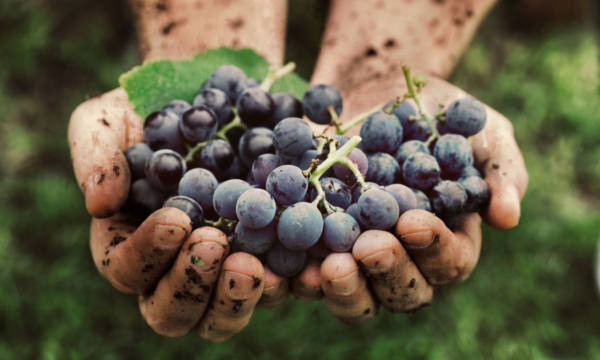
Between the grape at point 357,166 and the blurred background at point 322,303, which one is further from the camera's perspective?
the blurred background at point 322,303

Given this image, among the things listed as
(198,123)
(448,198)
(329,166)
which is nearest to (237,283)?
(329,166)

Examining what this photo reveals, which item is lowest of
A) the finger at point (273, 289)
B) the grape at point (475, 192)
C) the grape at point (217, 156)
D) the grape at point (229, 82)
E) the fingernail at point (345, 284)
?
the finger at point (273, 289)

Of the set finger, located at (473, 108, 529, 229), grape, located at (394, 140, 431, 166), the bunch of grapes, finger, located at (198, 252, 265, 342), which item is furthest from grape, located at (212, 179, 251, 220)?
finger, located at (473, 108, 529, 229)

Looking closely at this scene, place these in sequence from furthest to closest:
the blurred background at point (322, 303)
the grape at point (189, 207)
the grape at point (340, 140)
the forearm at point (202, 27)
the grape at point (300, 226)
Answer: the blurred background at point (322, 303), the forearm at point (202, 27), the grape at point (340, 140), the grape at point (189, 207), the grape at point (300, 226)

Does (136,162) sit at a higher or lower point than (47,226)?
higher

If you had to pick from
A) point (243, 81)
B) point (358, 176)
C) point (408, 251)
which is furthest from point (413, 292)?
point (243, 81)

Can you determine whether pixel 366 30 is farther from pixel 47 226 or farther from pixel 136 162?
pixel 47 226

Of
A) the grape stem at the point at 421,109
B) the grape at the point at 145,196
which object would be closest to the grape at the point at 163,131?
the grape at the point at 145,196

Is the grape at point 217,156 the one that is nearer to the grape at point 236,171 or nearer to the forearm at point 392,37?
the grape at point 236,171
